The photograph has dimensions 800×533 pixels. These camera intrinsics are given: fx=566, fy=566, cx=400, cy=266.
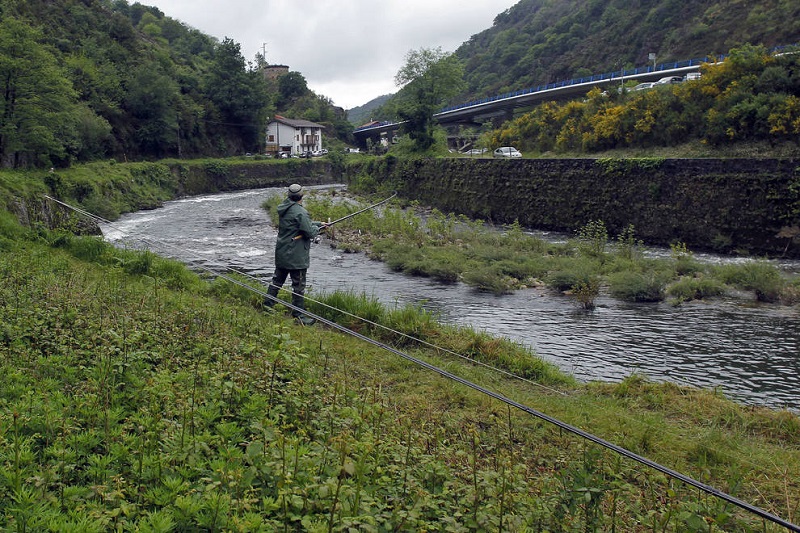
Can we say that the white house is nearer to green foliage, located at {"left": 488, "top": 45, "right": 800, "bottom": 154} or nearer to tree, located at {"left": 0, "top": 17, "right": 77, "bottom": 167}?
tree, located at {"left": 0, "top": 17, "right": 77, "bottom": 167}

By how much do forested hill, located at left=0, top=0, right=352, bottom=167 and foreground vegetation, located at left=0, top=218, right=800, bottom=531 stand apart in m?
17.6

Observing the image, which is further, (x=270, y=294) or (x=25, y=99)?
Answer: (x=25, y=99)

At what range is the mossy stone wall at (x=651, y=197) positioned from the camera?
707 inches

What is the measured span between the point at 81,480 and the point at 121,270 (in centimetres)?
740

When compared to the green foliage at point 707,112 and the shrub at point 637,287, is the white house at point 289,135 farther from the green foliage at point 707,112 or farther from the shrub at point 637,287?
Result: the shrub at point 637,287

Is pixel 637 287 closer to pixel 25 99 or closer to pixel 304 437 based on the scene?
pixel 304 437

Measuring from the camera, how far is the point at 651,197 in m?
21.3

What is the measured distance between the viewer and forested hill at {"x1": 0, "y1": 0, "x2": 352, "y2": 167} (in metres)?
21.6

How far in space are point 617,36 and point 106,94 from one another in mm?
61509

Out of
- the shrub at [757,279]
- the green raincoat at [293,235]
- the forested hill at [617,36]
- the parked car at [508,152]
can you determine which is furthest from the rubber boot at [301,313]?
the forested hill at [617,36]

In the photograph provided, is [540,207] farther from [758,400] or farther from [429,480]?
[429,480]

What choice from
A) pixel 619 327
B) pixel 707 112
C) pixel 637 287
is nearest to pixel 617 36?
pixel 707 112

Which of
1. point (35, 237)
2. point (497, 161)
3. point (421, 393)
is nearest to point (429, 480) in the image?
point (421, 393)

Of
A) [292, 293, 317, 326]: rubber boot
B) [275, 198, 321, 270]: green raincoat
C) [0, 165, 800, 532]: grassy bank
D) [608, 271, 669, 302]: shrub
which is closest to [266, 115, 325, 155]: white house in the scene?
[608, 271, 669, 302]: shrub
